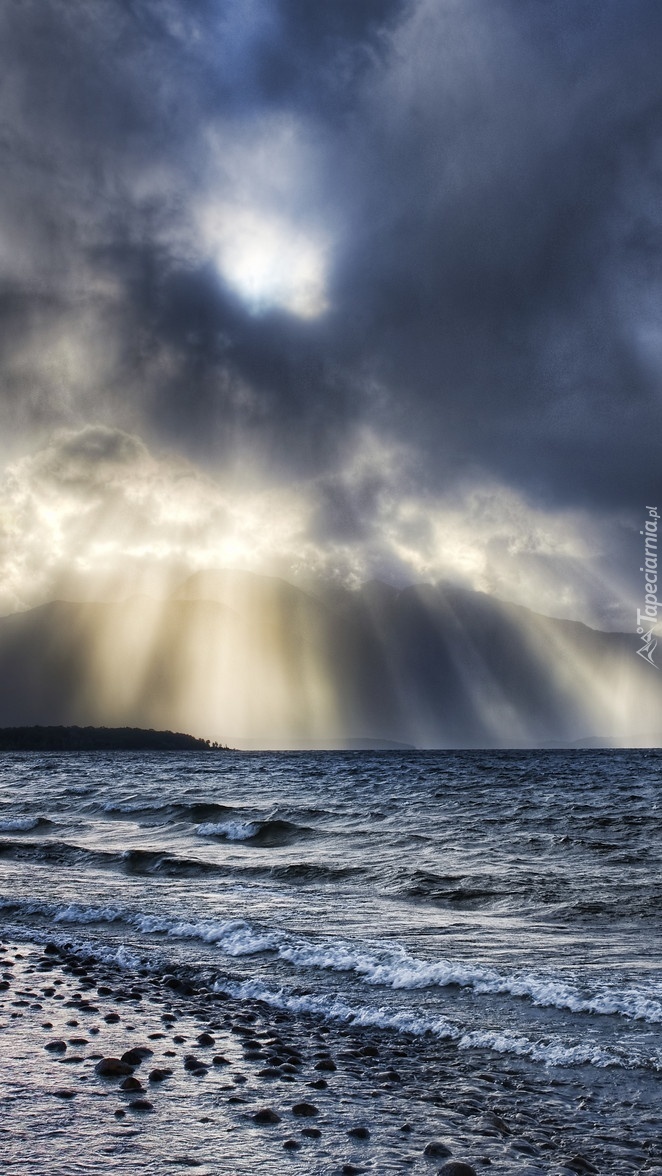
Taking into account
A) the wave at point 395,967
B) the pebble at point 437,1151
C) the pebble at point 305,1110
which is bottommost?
the wave at point 395,967

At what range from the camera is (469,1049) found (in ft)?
24.0

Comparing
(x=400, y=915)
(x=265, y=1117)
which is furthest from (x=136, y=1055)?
(x=400, y=915)

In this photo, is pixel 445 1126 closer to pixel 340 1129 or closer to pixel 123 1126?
pixel 340 1129

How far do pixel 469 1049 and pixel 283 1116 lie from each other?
2525mm

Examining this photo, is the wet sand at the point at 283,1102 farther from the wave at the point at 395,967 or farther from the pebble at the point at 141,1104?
the wave at the point at 395,967

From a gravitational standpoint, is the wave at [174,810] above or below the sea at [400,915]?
below

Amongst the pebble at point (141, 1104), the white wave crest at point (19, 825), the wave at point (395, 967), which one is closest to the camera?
the pebble at point (141, 1104)

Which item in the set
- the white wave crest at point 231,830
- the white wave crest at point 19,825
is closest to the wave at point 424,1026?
the white wave crest at point 231,830

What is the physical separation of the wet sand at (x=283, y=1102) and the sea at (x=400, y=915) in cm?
40

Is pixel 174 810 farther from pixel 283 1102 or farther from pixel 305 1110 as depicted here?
pixel 305 1110

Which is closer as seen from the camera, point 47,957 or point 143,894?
point 47,957

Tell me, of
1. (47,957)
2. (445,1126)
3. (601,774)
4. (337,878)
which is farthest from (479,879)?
(601,774)

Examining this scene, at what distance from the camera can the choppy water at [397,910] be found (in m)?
8.37

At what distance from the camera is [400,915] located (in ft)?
45.4
